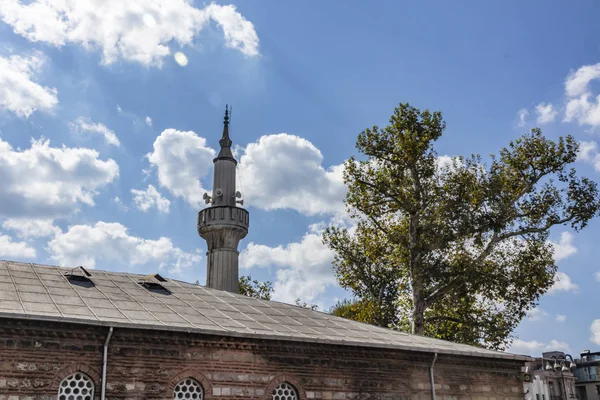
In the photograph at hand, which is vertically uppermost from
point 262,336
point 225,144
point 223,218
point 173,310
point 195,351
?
point 225,144

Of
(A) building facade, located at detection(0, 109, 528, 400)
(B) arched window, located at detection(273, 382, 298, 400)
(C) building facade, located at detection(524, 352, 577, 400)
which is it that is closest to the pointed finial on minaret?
(A) building facade, located at detection(0, 109, 528, 400)

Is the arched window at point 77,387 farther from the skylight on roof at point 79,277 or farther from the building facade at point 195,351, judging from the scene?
the skylight on roof at point 79,277

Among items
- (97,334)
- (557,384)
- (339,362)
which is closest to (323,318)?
(339,362)

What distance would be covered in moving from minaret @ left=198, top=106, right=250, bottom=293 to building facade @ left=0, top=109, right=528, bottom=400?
583cm

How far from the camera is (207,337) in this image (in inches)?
526

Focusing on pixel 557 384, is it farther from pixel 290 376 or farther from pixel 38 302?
pixel 38 302

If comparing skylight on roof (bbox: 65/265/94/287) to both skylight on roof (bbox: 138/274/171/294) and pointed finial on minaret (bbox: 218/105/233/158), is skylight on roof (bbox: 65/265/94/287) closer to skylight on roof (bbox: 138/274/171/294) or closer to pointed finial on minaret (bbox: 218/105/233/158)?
skylight on roof (bbox: 138/274/171/294)

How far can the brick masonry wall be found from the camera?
11609mm

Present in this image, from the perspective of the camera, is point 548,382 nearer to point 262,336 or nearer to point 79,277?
point 262,336

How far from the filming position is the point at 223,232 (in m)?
23.6

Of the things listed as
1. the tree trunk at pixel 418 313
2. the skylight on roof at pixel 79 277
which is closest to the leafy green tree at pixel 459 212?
the tree trunk at pixel 418 313

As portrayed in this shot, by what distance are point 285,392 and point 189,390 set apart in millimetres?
2280

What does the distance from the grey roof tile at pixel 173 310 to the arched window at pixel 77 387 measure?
3.68ft

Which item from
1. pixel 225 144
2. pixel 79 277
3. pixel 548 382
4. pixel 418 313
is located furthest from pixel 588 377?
pixel 79 277
